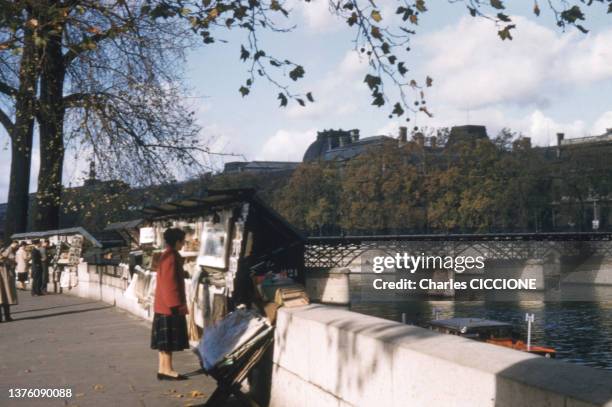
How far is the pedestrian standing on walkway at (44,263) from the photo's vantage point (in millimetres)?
26625

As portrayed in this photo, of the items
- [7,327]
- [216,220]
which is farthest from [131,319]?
[216,220]

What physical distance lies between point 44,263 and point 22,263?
4.67ft

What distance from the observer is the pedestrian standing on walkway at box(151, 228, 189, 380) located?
920cm

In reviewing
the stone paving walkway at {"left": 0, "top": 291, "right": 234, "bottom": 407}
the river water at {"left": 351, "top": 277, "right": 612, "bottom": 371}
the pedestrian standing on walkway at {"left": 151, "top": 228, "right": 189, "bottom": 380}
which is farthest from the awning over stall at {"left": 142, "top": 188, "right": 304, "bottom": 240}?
the river water at {"left": 351, "top": 277, "right": 612, "bottom": 371}

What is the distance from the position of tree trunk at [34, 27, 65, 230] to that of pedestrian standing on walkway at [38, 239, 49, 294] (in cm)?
189

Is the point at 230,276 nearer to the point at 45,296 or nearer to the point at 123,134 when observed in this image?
the point at 123,134

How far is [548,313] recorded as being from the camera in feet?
249

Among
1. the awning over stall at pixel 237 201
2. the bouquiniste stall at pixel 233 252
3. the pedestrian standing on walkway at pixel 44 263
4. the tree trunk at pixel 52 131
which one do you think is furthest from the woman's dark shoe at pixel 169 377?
the pedestrian standing on walkway at pixel 44 263

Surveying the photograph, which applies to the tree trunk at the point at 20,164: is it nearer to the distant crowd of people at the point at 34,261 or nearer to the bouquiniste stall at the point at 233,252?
the distant crowd of people at the point at 34,261

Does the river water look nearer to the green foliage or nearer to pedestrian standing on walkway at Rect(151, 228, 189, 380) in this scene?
the green foliage

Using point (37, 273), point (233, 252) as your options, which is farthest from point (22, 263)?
point (233, 252)

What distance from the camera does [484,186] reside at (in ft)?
→ 266

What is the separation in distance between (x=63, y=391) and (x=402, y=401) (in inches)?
184

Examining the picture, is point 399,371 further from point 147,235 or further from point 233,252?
point 147,235
